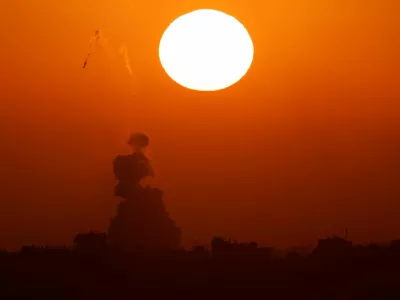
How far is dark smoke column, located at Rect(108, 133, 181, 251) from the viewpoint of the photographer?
5363 mm

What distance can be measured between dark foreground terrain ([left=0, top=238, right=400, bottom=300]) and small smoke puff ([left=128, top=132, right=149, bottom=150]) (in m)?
0.90

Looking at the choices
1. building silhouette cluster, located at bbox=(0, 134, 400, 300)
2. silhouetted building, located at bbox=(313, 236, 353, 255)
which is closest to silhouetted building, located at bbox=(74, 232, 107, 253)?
building silhouette cluster, located at bbox=(0, 134, 400, 300)

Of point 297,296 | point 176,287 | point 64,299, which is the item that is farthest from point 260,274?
point 64,299

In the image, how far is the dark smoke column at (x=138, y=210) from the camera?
5363 millimetres

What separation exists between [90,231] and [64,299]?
3.12ft

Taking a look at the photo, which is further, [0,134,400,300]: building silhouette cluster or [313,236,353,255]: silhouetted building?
[313,236,353,255]: silhouetted building

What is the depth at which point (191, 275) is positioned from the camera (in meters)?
4.64

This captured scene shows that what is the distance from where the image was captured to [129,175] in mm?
A: 5445

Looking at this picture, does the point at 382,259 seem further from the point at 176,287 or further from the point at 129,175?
the point at 129,175

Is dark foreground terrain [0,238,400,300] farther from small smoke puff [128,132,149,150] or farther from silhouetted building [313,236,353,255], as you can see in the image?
small smoke puff [128,132,149,150]

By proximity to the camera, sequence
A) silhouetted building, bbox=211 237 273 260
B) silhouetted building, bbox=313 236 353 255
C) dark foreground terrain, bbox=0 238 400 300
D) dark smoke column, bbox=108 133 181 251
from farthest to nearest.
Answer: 1. dark smoke column, bbox=108 133 181 251
2. silhouetted building, bbox=313 236 353 255
3. silhouetted building, bbox=211 237 273 260
4. dark foreground terrain, bbox=0 238 400 300

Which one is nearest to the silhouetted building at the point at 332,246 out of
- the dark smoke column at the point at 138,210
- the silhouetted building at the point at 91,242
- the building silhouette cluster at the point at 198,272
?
the building silhouette cluster at the point at 198,272

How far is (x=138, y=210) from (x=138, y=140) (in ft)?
1.81

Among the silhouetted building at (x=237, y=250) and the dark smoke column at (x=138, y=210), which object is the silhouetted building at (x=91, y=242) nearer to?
the dark smoke column at (x=138, y=210)
